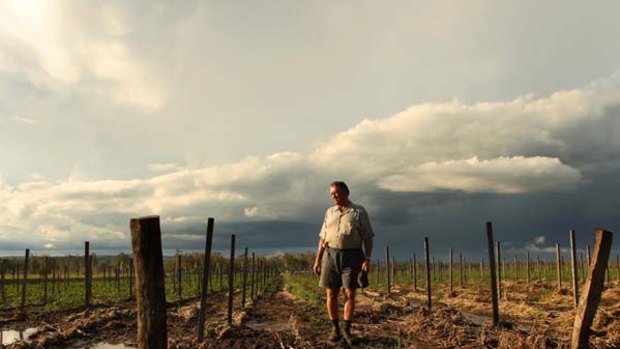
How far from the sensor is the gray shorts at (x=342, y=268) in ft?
23.2

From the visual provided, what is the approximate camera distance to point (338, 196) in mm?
7230

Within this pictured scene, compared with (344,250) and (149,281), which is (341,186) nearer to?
(344,250)

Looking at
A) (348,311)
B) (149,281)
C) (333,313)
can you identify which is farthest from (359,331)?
(149,281)

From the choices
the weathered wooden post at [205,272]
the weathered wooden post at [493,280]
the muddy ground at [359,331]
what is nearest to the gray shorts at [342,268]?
the muddy ground at [359,331]

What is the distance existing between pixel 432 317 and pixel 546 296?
12351mm

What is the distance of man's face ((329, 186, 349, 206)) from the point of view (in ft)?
23.7

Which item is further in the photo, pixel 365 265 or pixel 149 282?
pixel 365 265

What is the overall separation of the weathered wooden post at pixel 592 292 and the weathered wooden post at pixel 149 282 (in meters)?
3.41

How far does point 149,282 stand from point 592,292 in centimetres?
360

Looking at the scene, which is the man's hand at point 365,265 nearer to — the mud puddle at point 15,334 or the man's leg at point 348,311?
the man's leg at point 348,311

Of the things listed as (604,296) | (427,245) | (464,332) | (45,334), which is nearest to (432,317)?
(464,332)

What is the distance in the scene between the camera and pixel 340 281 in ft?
23.6

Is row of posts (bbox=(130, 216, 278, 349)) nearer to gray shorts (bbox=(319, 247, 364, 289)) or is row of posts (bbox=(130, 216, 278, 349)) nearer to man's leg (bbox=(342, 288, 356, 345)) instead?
man's leg (bbox=(342, 288, 356, 345))

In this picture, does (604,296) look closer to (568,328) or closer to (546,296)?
(546,296)
